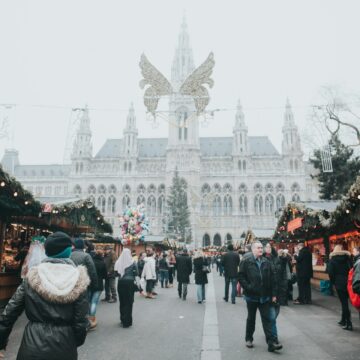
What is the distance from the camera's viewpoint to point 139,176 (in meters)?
60.8

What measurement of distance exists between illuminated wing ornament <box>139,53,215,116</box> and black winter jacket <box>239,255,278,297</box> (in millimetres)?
6523

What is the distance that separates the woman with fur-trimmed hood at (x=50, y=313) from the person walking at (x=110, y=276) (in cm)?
691

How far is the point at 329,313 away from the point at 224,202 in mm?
52014

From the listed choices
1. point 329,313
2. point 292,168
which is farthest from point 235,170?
point 329,313

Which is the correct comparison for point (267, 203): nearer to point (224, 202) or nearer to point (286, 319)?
point (224, 202)

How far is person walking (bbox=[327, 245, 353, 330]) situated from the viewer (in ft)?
20.9

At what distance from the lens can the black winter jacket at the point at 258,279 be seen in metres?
5.00

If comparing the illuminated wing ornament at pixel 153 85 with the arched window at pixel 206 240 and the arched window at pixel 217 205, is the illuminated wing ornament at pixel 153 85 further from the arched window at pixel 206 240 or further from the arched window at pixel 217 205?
the arched window at pixel 206 240

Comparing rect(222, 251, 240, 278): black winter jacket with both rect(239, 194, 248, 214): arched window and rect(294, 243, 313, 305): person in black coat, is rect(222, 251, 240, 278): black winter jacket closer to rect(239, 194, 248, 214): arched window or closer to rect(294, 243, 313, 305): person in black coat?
rect(294, 243, 313, 305): person in black coat

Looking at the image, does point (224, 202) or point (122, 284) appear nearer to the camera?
point (122, 284)

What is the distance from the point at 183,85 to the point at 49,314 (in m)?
9.28

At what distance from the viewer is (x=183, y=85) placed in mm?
10812

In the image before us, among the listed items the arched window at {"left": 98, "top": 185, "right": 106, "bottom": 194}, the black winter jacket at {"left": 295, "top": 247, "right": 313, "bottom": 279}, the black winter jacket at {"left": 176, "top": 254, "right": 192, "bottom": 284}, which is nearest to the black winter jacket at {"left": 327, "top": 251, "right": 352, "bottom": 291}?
the black winter jacket at {"left": 295, "top": 247, "right": 313, "bottom": 279}

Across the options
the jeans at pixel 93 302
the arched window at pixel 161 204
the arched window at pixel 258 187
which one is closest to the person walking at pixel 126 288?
the jeans at pixel 93 302
